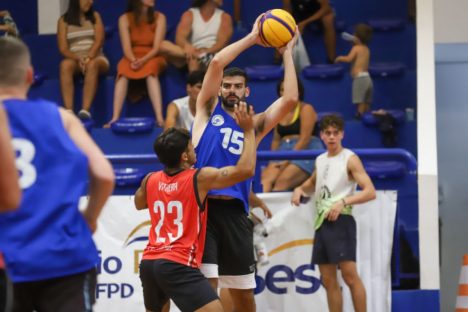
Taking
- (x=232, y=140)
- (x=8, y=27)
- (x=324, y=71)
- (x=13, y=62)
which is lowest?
(x=232, y=140)

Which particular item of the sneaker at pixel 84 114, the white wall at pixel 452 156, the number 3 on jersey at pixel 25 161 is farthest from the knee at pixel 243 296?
the white wall at pixel 452 156

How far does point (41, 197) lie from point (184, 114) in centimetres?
536

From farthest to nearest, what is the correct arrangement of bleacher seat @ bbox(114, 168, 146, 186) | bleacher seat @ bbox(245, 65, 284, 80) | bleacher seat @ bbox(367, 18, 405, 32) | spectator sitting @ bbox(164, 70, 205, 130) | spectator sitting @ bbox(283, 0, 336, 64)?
bleacher seat @ bbox(367, 18, 405, 32) < spectator sitting @ bbox(283, 0, 336, 64) < bleacher seat @ bbox(245, 65, 284, 80) < spectator sitting @ bbox(164, 70, 205, 130) < bleacher seat @ bbox(114, 168, 146, 186)

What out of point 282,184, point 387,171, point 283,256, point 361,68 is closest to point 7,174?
point 283,256

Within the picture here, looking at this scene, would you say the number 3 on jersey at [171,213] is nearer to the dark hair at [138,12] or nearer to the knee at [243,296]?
the knee at [243,296]

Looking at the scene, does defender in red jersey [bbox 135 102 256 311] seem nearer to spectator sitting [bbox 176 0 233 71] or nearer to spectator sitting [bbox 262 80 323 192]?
spectator sitting [bbox 262 80 323 192]

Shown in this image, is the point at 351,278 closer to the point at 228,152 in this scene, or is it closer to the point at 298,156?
the point at 298,156

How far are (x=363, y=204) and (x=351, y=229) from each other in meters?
0.31

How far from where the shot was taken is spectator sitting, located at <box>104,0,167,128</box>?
9484 millimetres

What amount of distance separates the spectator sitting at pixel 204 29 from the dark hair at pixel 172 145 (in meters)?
4.45

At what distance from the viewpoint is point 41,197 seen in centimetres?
332

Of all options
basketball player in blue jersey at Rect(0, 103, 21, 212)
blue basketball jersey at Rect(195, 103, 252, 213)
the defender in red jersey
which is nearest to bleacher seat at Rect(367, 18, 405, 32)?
blue basketball jersey at Rect(195, 103, 252, 213)

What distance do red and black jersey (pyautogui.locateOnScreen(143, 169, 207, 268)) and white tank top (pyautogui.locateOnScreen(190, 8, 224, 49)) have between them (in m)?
4.69

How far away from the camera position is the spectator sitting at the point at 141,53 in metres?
9.48
